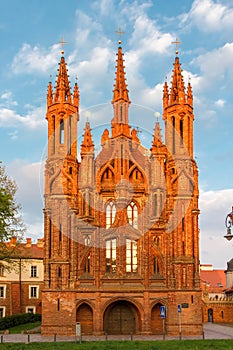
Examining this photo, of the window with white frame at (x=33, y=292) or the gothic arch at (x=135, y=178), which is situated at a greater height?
the gothic arch at (x=135, y=178)

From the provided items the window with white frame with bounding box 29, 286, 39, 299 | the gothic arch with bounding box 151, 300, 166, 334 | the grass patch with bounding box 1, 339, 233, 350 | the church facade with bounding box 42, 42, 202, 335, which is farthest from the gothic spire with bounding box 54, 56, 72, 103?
the window with white frame with bounding box 29, 286, 39, 299

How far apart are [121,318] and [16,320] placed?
547 inches

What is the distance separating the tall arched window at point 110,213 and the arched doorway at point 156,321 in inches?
323

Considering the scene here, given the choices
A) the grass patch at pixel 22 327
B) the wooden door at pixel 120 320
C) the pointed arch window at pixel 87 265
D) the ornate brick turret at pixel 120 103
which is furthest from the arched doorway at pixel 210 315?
the ornate brick turret at pixel 120 103

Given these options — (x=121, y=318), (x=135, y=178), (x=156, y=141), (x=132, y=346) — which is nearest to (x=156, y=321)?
(x=121, y=318)

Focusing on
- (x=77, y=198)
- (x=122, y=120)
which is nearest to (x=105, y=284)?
(x=77, y=198)

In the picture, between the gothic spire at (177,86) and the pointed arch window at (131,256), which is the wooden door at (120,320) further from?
the gothic spire at (177,86)

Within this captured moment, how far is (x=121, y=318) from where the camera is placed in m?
49.1

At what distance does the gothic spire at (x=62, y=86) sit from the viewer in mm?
52219

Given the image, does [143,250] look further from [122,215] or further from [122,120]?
[122,120]

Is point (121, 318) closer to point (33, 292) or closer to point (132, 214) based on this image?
point (132, 214)

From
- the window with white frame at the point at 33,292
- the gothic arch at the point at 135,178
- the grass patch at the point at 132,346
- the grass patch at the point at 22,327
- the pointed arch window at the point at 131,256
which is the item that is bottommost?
the grass patch at the point at 22,327

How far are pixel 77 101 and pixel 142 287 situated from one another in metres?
18.3

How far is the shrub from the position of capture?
54597 millimetres
